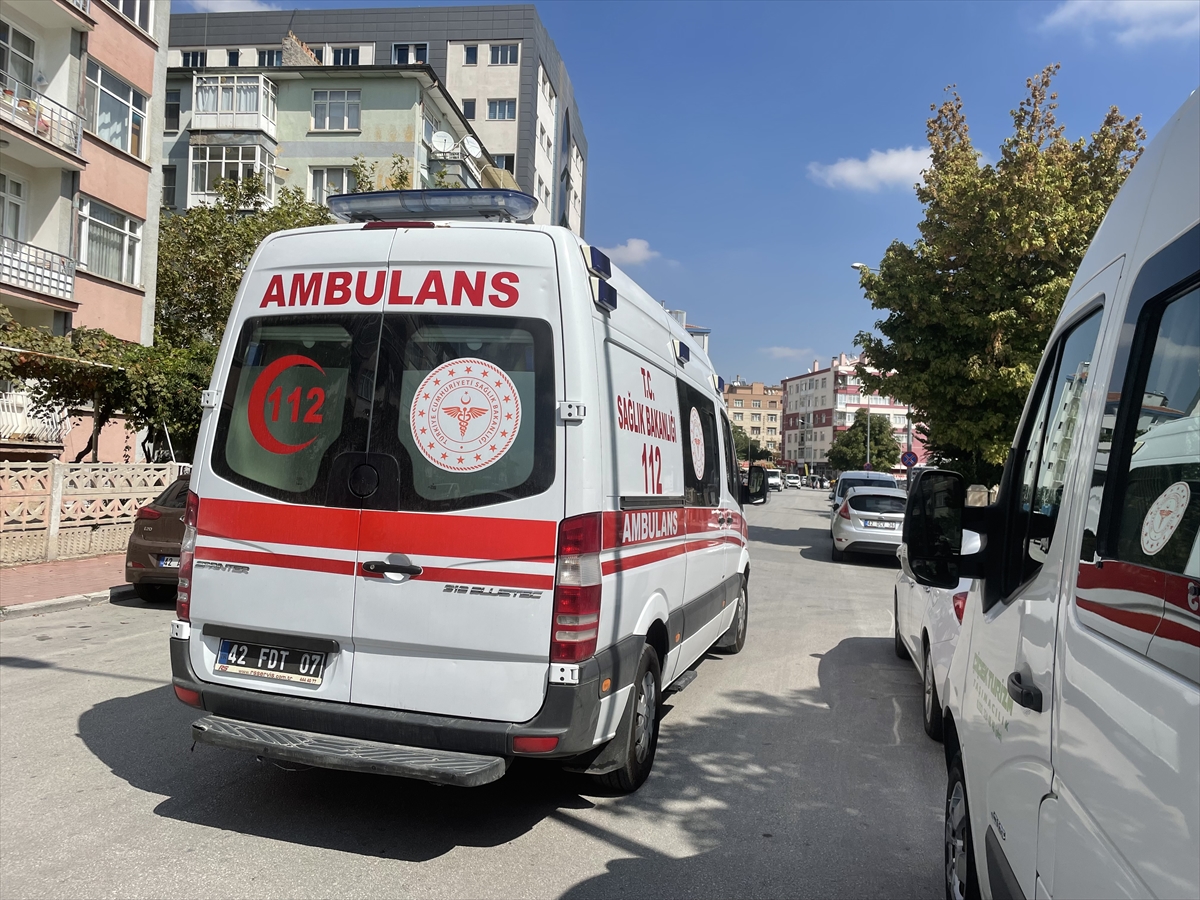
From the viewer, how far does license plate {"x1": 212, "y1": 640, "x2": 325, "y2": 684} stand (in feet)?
13.8

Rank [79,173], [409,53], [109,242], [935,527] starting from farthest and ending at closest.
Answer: [409,53] → [109,242] → [79,173] → [935,527]

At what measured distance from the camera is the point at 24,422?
58.0 feet

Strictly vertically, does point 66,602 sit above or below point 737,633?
below

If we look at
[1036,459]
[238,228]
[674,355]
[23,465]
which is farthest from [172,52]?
[1036,459]

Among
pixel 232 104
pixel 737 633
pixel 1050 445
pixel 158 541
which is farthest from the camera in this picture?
pixel 232 104

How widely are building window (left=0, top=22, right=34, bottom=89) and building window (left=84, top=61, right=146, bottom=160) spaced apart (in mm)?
1244

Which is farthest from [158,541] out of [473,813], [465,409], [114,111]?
[114,111]

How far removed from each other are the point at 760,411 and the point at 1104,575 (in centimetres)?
18169

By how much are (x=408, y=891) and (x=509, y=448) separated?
184 centimetres

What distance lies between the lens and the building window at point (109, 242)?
22.4 metres

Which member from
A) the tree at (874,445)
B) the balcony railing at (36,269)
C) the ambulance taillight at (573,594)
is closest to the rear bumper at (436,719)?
the ambulance taillight at (573,594)

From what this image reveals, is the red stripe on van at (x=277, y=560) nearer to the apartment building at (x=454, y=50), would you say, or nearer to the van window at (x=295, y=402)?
the van window at (x=295, y=402)

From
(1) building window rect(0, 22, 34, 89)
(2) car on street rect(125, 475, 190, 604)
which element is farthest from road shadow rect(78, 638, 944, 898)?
(1) building window rect(0, 22, 34, 89)

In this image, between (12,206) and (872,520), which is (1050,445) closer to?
(872,520)
